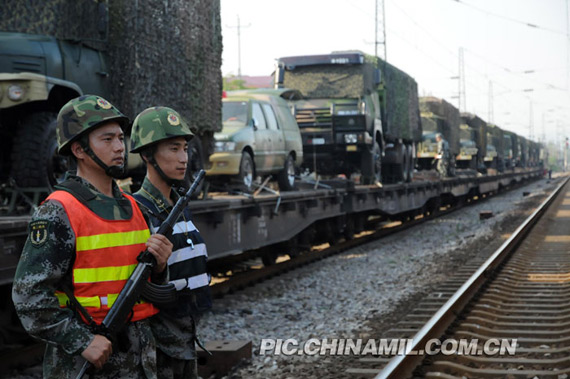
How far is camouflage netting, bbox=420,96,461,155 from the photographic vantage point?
1378 inches

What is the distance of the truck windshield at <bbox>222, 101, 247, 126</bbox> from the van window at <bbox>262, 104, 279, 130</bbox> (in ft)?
2.11

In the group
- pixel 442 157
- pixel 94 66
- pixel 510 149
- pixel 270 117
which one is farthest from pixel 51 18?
pixel 510 149

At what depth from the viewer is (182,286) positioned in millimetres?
3080

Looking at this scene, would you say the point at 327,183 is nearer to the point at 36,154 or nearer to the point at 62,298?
the point at 36,154

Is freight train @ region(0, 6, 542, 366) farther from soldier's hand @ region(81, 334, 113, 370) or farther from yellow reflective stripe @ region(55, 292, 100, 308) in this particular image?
soldier's hand @ region(81, 334, 113, 370)

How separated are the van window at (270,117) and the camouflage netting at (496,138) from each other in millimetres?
38452

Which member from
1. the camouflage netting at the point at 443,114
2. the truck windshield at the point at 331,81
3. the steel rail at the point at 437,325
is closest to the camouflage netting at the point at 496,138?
the camouflage netting at the point at 443,114

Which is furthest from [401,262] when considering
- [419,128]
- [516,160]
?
[516,160]

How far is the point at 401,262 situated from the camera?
526 inches

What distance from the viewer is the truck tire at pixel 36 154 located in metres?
6.94

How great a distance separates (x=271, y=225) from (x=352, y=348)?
15.5ft

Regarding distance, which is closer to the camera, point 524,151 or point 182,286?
point 182,286

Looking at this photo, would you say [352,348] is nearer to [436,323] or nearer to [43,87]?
[436,323]

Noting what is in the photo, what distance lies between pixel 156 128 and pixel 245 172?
8.96m
